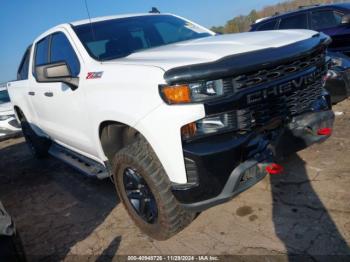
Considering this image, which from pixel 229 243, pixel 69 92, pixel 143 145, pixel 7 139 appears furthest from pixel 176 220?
pixel 7 139

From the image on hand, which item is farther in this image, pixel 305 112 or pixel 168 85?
pixel 305 112

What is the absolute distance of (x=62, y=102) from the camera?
12.0ft

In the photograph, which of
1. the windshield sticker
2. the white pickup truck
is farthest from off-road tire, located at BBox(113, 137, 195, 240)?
the windshield sticker

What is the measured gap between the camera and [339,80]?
5.43m

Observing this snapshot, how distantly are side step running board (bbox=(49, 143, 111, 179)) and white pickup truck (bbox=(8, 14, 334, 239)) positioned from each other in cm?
5

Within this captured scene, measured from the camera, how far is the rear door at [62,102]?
3371 mm

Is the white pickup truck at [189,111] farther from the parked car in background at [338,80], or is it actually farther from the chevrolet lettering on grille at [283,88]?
the parked car in background at [338,80]

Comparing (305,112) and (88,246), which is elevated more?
(305,112)

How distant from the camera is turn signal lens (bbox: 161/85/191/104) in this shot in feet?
7.31

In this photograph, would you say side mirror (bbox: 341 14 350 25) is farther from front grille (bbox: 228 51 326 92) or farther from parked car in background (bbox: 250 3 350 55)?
front grille (bbox: 228 51 326 92)

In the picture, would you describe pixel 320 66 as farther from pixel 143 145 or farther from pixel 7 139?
pixel 7 139

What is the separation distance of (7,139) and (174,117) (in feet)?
25.6

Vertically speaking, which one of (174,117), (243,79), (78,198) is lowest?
(78,198)

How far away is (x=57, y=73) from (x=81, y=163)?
1.25 meters
